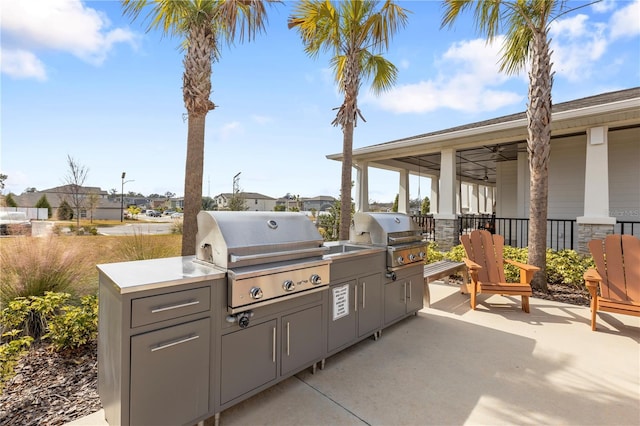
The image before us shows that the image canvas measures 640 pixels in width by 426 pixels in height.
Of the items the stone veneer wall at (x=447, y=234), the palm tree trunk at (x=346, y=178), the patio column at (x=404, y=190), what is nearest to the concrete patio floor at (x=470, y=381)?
the palm tree trunk at (x=346, y=178)

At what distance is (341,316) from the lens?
9.58 feet

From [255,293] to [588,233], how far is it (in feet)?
23.5

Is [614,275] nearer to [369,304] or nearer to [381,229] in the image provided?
[381,229]

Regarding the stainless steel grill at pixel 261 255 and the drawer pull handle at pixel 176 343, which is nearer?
the drawer pull handle at pixel 176 343

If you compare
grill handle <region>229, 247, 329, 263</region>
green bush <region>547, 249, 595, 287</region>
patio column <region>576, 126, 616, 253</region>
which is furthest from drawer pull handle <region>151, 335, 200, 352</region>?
patio column <region>576, 126, 616, 253</region>

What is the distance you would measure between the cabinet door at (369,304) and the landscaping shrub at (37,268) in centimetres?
330

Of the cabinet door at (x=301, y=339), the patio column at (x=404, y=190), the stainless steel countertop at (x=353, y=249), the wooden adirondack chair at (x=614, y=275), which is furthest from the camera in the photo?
the patio column at (x=404, y=190)

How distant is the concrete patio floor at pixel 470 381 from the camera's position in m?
2.16

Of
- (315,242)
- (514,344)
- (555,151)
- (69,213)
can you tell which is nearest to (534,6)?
(555,151)

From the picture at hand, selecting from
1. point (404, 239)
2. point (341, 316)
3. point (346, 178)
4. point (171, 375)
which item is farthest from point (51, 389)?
point (346, 178)

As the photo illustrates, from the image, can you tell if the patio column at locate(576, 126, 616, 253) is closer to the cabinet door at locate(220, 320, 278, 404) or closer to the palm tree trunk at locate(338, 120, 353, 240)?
the palm tree trunk at locate(338, 120, 353, 240)

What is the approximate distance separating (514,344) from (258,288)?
306 cm

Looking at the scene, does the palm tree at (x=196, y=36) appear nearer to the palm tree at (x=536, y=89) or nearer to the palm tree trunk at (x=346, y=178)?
the palm tree trunk at (x=346, y=178)

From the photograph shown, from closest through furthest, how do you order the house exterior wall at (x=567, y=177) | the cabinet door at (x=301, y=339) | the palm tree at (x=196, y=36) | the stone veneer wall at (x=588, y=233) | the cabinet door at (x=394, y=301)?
1. the cabinet door at (x=301, y=339)
2. the cabinet door at (x=394, y=301)
3. the palm tree at (x=196, y=36)
4. the stone veneer wall at (x=588, y=233)
5. the house exterior wall at (x=567, y=177)
